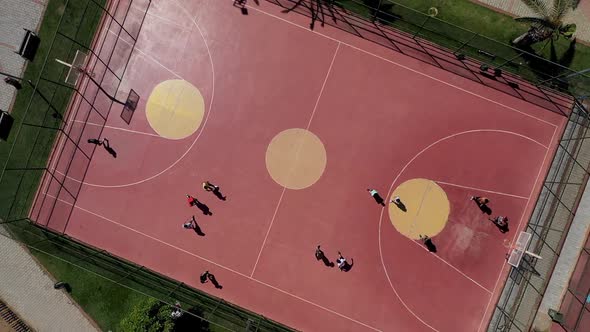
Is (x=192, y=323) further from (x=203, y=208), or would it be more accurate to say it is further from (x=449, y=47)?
(x=449, y=47)

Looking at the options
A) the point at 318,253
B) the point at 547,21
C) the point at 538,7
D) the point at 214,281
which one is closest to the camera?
the point at 547,21

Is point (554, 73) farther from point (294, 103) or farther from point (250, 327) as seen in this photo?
point (250, 327)

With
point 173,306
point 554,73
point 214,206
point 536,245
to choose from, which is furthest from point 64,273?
point 554,73

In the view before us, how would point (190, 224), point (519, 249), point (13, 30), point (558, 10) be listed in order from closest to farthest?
point (558, 10) < point (519, 249) < point (190, 224) < point (13, 30)

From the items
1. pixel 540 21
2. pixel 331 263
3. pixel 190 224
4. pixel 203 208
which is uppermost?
pixel 540 21

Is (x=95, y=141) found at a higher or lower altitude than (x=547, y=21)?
lower

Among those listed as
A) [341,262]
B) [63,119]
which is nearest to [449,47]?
[341,262]
